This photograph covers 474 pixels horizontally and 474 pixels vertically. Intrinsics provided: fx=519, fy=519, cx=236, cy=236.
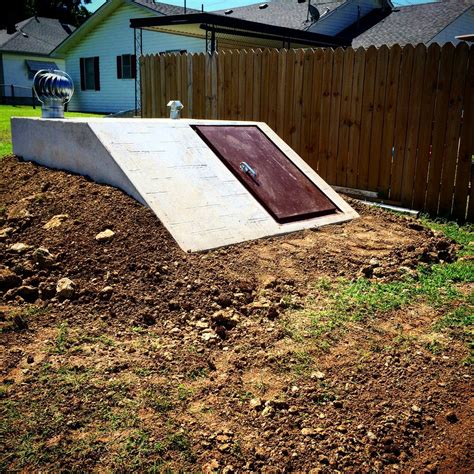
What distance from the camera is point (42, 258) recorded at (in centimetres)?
384

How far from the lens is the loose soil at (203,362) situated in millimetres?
2223

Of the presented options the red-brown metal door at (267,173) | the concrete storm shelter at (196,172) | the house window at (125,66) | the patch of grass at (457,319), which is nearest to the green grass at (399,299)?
the patch of grass at (457,319)

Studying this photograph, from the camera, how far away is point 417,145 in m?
6.69

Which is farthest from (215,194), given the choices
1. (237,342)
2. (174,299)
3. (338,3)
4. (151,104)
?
(338,3)

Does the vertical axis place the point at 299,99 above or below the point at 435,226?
above

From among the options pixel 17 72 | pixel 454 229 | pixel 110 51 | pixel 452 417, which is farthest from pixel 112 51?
pixel 452 417

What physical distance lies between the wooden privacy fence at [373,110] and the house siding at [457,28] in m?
16.0

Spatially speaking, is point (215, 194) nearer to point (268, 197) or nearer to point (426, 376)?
point (268, 197)

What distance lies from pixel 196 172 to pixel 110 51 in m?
22.9

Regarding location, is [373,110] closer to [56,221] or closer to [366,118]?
[366,118]

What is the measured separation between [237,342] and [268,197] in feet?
7.68

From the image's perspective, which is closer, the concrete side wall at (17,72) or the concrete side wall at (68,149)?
the concrete side wall at (68,149)

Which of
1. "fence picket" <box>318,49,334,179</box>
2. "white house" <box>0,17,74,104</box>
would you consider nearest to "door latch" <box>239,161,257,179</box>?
"fence picket" <box>318,49,334,179</box>

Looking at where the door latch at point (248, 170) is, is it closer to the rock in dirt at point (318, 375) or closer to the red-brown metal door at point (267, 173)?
the red-brown metal door at point (267, 173)
